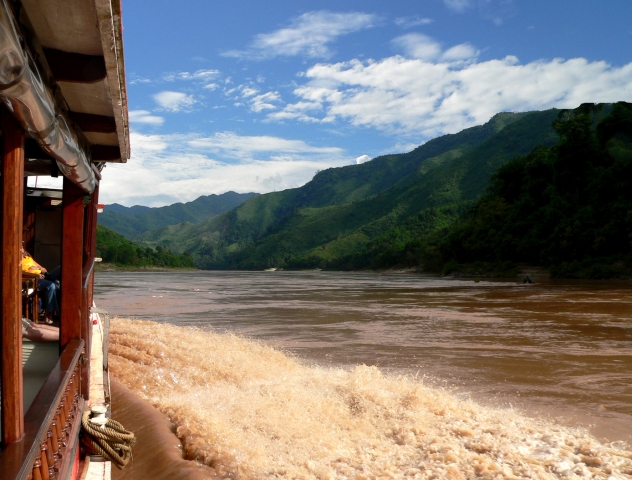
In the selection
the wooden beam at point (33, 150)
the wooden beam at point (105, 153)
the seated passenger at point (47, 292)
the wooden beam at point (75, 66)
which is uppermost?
the wooden beam at point (75, 66)

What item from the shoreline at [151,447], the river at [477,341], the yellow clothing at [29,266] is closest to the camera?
the shoreline at [151,447]

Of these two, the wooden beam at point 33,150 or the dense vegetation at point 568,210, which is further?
the dense vegetation at point 568,210

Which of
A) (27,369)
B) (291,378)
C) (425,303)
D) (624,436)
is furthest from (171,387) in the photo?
(425,303)

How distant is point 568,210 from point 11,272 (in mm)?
44819

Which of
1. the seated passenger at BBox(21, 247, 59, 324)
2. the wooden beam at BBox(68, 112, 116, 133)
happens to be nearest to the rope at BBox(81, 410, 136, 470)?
the wooden beam at BBox(68, 112, 116, 133)

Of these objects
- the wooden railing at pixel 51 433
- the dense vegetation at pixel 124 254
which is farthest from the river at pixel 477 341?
the dense vegetation at pixel 124 254

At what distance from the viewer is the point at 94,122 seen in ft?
12.8

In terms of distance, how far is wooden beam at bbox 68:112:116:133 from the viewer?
379 cm

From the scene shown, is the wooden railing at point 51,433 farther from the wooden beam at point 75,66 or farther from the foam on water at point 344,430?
the foam on water at point 344,430

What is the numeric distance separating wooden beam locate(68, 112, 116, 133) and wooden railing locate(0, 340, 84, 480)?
158cm

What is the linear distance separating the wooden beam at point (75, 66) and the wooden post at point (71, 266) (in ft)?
4.53

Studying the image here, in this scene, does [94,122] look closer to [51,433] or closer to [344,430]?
[51,433]

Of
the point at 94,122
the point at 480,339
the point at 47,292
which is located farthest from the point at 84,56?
the point at 480,339

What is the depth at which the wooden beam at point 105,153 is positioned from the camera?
4871 mm
